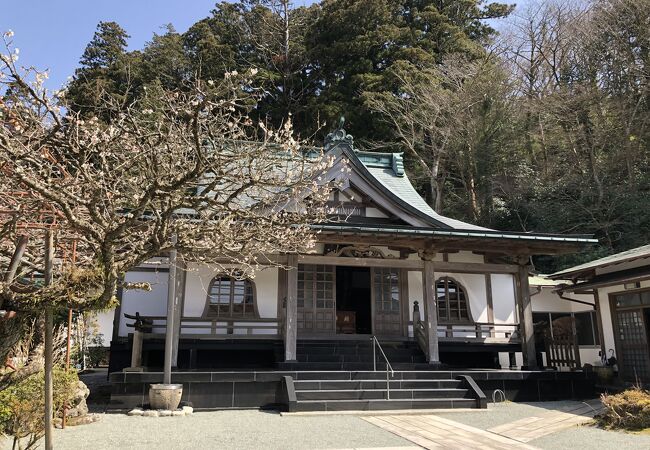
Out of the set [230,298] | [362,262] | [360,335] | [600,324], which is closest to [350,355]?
[360,335]

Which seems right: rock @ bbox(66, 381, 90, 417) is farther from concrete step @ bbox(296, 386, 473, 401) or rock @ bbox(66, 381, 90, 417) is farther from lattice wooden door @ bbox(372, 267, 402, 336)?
lattice wooden door @ bbox(372, 267, 402, 336)

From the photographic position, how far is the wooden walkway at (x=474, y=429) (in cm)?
707

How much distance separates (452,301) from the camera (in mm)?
14516

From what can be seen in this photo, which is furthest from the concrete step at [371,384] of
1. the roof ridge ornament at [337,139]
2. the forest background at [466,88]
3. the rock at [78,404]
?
the forest background at [466,88]

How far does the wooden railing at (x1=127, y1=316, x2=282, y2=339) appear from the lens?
1237 centimetres

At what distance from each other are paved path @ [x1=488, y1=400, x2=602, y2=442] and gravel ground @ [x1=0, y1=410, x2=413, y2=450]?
6.62 ft

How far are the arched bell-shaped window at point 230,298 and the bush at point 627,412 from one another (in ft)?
27.4

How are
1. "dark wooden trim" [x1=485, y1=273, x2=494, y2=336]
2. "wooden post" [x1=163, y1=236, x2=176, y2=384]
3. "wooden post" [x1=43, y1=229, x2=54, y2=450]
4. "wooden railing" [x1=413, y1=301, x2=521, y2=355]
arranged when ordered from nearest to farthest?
"wooden post" [x1=43, y1=229, x2=54, y2=450]
"wooden post" [x1=163, y1=236, x2=176, y2=384]
"wooden railing" [x1=413, y1=301, x2=521, y2=355]
"dark wooden trim" [x1=485, y1=273, x2=494, y2=336]

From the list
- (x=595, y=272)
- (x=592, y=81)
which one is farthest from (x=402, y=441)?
(x=592, y=81)

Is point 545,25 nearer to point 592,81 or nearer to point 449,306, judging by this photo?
point 592,81

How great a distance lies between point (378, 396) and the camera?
10242mm

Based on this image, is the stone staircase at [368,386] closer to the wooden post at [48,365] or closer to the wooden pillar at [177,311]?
the wooden pillar at [177,311]

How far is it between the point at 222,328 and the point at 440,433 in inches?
263

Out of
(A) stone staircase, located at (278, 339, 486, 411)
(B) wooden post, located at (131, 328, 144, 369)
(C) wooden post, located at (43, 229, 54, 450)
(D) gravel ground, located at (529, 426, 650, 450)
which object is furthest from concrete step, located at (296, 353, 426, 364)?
(C) wooden post, located at (43, 229, 54, 450)
